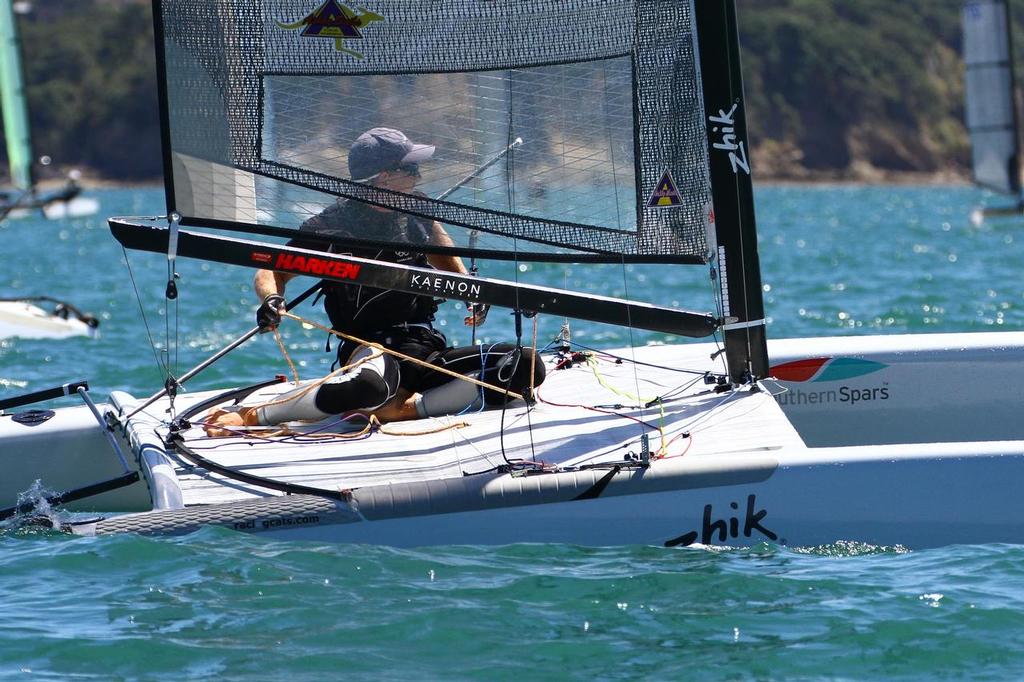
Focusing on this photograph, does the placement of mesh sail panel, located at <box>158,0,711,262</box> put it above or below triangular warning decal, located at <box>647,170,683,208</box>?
above

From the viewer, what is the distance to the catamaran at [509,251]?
176 inches

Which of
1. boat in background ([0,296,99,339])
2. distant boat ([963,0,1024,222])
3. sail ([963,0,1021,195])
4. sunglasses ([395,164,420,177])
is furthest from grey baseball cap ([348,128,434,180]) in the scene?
sail ([963,0,1021,195])

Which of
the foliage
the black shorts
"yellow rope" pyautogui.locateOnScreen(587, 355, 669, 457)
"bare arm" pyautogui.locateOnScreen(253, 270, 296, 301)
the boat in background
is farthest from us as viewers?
the foliage

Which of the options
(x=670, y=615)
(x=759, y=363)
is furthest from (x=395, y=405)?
(x=670, y=615)

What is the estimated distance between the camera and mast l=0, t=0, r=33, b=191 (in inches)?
708

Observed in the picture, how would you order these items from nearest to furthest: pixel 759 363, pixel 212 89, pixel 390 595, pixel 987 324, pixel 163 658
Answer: pixel 163 658, pixel 390 595, pixel 212 89, pixel 759 363, pixel 987 324

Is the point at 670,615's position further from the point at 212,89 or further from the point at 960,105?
the point at 960,105

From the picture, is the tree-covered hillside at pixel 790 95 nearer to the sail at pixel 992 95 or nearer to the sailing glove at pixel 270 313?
the sail at pixel 992 95

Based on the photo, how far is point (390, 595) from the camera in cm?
411

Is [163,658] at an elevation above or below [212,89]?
below

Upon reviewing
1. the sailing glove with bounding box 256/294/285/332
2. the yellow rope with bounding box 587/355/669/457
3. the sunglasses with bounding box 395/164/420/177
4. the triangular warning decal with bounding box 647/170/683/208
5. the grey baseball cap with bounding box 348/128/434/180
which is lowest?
the yellow rope with bounding box 587/355/669/457

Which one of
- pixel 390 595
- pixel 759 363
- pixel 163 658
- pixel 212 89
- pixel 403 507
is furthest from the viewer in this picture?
pixel 759 363

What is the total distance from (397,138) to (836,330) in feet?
19.7

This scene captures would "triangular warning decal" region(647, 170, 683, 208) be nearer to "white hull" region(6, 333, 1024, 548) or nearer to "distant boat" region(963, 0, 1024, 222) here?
"white hull" region(6, 333, 1024, 548)
